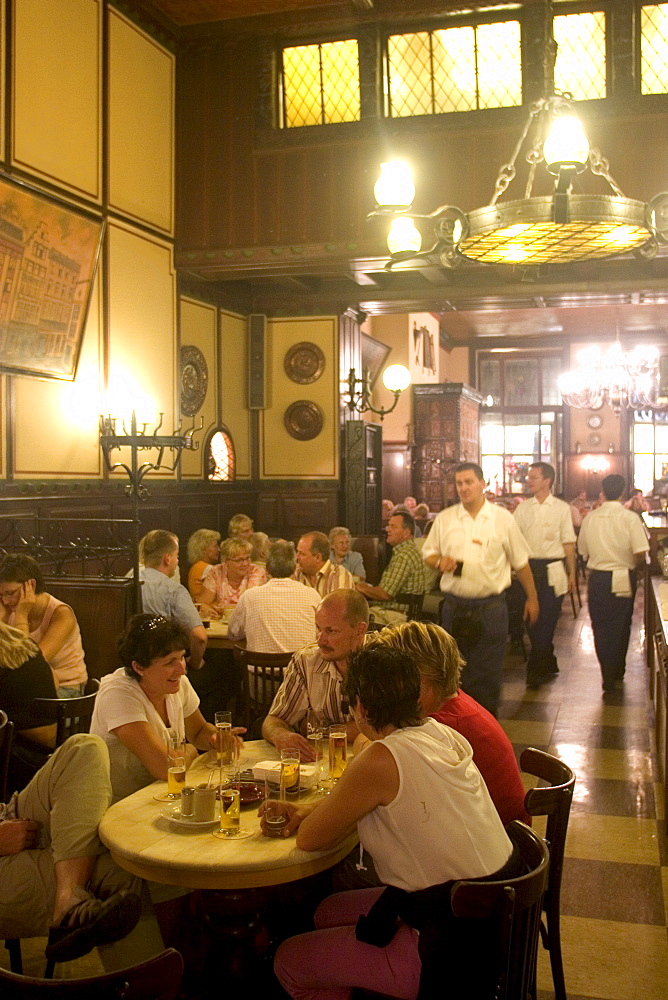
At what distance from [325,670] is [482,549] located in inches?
88.7

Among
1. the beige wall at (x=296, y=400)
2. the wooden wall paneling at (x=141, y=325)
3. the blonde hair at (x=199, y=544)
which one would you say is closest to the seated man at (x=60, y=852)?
the blonde hair at (x=199, y=544)

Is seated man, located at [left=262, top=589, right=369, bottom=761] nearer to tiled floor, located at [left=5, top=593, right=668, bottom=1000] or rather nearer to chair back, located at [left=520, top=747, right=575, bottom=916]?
chair back, located at [left=520, top=747, right=575, bottom=916]

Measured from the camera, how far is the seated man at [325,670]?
3385 mm

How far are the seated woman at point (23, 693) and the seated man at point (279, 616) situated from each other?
116 cm

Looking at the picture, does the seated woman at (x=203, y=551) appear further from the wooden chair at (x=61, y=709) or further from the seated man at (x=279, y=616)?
the wooden chair at (x=61, y=709)

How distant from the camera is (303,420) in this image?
11.0 meters

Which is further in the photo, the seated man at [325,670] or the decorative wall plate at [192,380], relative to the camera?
the decorative wall plate at [192,380]

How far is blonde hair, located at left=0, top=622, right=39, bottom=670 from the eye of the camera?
12.4 ft

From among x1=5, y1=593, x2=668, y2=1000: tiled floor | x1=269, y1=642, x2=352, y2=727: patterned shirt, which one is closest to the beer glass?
x1=269, y1=642, x2=352, y2=727: patterned shirt

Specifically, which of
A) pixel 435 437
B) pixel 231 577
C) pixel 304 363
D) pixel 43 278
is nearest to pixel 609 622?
pixel 231 577

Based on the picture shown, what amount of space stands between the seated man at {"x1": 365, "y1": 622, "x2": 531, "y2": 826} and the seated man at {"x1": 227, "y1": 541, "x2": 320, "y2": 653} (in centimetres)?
206

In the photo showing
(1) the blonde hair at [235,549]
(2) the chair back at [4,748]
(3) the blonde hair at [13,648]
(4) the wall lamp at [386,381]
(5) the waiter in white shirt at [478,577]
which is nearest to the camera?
(2) the chair back at [4,748]

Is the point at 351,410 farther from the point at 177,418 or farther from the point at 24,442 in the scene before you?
the point at 24,442

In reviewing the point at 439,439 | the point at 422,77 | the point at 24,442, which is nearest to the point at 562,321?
the point at 439,439
